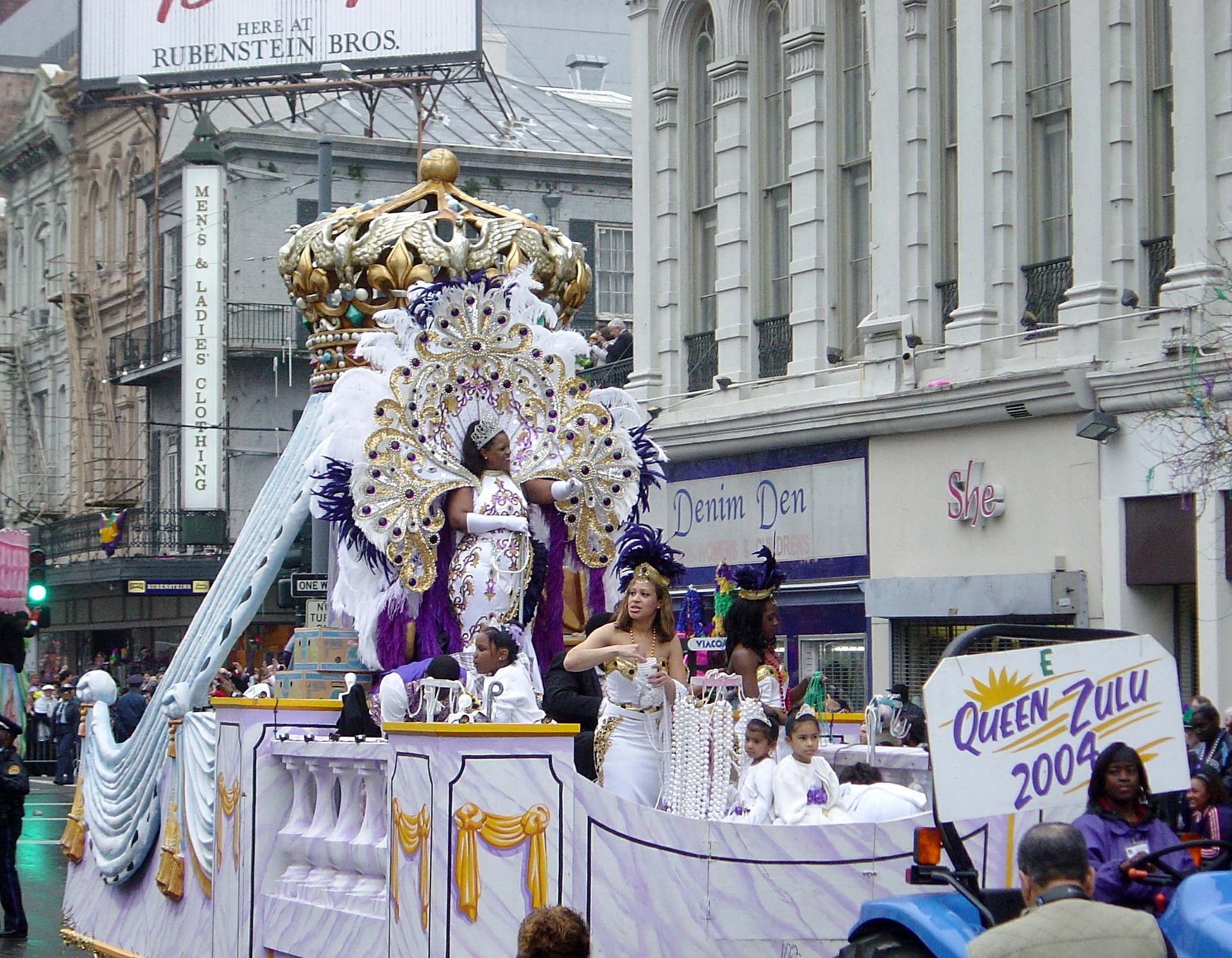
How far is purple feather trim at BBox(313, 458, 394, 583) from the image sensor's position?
35.1ft

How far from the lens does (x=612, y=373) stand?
94.9ft

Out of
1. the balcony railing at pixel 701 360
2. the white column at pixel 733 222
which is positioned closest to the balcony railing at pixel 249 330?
the balcony railing at pixel 701 360

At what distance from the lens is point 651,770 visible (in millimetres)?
8789

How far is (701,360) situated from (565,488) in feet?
51.7

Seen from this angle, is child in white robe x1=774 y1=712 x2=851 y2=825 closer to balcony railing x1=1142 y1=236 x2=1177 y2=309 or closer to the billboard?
balcony railing x1=1142 y1=236 x2=1177 y2=309

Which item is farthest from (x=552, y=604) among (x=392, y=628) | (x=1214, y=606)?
(x=1214, y=606)

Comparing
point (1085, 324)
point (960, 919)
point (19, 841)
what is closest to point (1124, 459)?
point (1085, 324)

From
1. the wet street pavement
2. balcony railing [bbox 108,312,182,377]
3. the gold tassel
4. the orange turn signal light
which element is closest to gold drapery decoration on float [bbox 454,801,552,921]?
the orange turn signal light

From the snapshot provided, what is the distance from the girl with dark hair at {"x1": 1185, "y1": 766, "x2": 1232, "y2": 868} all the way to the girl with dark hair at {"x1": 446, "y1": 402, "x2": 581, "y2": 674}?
3257 mm

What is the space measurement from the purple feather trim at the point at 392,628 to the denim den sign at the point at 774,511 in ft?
43.3

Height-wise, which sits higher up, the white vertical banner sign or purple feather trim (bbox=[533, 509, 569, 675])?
the white vertical banner sign

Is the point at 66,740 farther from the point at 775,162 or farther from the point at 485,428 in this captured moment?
the point at 485,428

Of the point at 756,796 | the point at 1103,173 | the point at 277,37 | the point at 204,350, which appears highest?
the point at 277,37

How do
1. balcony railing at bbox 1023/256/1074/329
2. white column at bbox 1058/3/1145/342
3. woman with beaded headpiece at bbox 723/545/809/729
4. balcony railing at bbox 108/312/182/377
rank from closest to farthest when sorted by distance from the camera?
woman with beaded headpiece at bbox 723/545/809/729, white column at bbox 1058/3/1145/342, balcony railing at bbox 1023/256/1074/329, balcony railing at bbox 108/312/182/377
